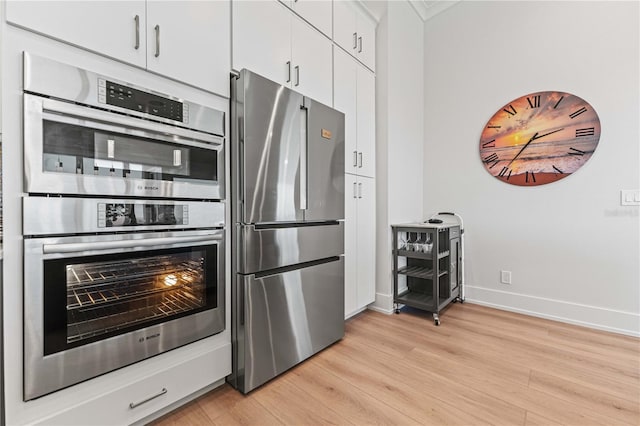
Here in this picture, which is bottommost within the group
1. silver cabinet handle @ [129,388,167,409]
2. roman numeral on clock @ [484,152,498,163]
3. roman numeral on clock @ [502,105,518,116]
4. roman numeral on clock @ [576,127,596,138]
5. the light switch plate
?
silver cabinet handle @ [129,388,167,409]

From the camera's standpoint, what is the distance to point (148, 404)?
126 cm

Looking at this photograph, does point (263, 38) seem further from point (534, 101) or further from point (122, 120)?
point (534, 101)

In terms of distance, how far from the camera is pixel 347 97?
8.06 ft

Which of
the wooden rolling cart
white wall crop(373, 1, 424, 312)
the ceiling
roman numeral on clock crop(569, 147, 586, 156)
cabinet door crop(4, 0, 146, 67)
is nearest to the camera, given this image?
cabinet door crop(4, 0, 146, 67)

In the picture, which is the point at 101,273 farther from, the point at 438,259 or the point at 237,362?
the point at 438,259

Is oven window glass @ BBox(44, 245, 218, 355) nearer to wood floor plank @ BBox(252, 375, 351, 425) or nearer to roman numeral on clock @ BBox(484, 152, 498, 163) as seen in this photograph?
wood floor plank @ BBox(252, 375, 351, 425)

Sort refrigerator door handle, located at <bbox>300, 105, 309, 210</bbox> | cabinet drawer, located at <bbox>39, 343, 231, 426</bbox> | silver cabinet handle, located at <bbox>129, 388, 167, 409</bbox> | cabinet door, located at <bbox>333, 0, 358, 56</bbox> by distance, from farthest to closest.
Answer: cabinet door, located at <bbox>333, 0, 358, 56</bbox> < refrigerator door handle, located at <bbox>300, 105, 309, 210</bbox> < silver cabinet handle, located at <bbox>129, 388, 167, 409</bbox> < cabinet drawer, located at <bbox>39, 343, 231, 426</bbox>

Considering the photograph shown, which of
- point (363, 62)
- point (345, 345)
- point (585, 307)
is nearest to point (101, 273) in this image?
point (345, 345)

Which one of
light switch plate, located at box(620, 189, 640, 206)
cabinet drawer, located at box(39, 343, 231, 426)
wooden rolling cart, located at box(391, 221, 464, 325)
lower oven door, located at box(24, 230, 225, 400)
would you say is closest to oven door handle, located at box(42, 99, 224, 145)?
lower oven door, located at box(24, 230, 225, 400)

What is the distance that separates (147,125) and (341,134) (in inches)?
52.7

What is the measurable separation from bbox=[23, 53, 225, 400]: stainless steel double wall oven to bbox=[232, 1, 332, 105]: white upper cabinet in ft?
1.62

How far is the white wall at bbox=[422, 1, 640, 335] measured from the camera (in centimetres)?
229

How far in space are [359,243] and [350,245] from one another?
144 millimetres

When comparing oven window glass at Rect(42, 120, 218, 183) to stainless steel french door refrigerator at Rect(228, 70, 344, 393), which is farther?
stainless steel french door refrigerator at Rect(228, 70, 344, 393)
